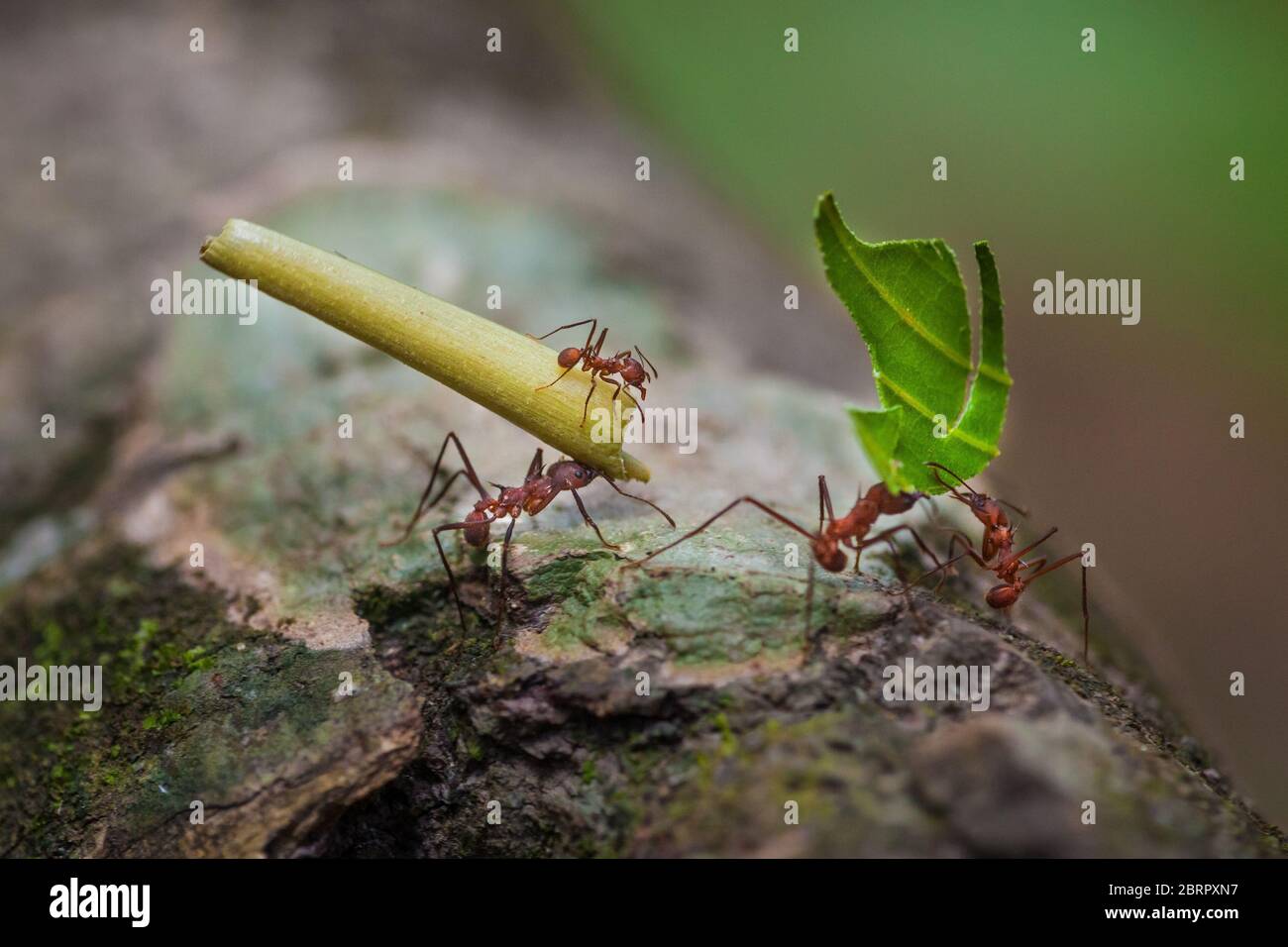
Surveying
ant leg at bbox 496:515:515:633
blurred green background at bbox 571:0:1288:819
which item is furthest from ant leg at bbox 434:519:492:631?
blurred green background at bbox 571:0:1288:819

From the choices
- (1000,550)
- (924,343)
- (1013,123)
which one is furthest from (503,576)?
(1013,123)

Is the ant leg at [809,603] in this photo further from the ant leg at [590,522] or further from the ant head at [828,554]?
the ant leg at [590,522]

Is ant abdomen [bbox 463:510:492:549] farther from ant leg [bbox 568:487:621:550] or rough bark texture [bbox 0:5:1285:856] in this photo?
ant leg [bbox 568:487:621:550]

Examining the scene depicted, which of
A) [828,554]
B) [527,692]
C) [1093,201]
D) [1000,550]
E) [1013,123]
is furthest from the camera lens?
[1013,123]

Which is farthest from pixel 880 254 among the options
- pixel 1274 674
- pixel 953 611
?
pixel 1274 674

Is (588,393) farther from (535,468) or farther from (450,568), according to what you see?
(450,568)

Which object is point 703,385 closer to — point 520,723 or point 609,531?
point 609,531
